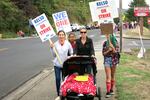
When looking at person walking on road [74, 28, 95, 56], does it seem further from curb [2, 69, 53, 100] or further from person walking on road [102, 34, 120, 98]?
curb [2, 69, 53, 100]

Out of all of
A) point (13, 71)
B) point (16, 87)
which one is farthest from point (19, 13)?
point (16, 87)

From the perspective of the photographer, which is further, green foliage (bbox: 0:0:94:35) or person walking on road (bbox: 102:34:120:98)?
green foliage (bbox: 0:0:94:35)

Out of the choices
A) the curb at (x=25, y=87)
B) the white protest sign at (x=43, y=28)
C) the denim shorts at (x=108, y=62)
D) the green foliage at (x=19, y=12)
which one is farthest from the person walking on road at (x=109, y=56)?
the green foliage at (x=19, y=12)

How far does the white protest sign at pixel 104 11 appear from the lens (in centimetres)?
1210

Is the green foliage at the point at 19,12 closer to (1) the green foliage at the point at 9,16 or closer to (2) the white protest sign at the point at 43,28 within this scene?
(1) the green foliage at the point at 9,16

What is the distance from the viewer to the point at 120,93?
1158 cm

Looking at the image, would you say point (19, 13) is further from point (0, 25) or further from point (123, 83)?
point (123, 83)

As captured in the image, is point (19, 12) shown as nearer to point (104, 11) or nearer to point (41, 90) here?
point (41, 90)

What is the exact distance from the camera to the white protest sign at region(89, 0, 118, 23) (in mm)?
12102

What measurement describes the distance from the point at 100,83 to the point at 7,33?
165 feet

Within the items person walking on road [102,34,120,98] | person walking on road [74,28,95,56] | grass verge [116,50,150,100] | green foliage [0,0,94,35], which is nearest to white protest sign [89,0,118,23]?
person walking on road [102,34,120,98]

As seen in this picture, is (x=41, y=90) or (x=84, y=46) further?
(x=41, y=90)

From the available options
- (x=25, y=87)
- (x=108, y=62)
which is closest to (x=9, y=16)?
(x=25, y=87)

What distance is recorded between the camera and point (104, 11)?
12.2 m
